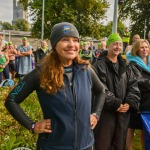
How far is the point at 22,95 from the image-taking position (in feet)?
7.89

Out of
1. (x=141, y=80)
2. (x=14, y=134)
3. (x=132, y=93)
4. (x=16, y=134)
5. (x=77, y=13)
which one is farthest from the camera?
(x=77, y=13)

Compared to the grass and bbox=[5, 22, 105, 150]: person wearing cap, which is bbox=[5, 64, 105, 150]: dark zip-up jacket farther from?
the grass

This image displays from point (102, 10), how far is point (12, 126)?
26168 millimetres

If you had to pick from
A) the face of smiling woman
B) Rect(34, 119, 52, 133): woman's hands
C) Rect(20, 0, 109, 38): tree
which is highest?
Rect(20, 0, 109, 38): tree

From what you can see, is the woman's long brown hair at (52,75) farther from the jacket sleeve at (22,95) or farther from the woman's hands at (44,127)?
the woman's hands at (44,127)

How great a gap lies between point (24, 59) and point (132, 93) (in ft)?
24.0

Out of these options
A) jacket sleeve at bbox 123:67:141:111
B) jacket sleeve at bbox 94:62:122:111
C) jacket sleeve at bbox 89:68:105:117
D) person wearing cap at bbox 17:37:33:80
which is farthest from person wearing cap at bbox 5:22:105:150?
person wearing cap at bbox 17:37:33:80

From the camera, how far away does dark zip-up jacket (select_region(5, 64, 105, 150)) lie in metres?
2.28

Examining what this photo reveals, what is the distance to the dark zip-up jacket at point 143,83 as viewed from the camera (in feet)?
13.1

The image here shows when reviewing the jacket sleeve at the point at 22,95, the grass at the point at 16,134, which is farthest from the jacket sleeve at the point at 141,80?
the jacket sleeve at the point at 22,95

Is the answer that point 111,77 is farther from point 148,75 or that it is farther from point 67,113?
point 67,113

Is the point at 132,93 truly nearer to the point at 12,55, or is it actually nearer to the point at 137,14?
the point at 12,55

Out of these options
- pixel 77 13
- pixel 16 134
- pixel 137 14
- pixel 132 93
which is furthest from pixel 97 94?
pixel 137 14

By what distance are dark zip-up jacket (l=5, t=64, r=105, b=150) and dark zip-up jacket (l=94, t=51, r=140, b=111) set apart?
114 centimetres
